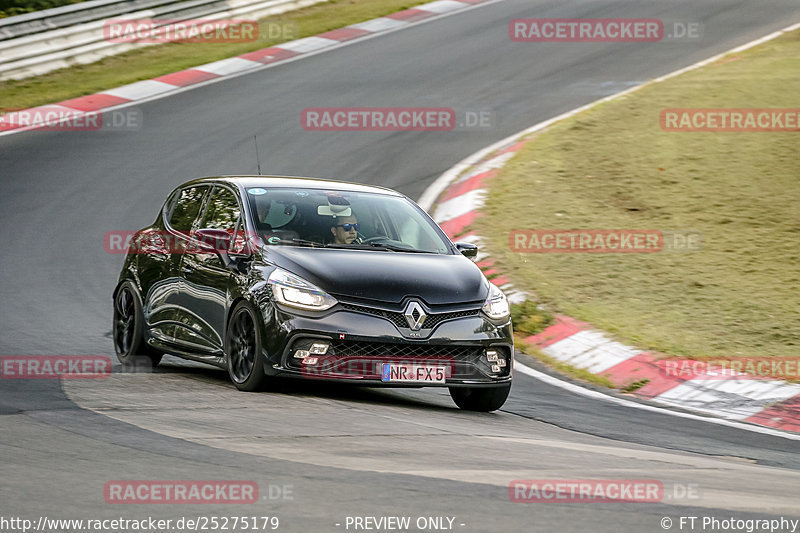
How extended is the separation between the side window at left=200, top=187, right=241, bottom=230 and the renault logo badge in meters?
1.79

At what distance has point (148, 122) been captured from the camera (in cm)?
2095

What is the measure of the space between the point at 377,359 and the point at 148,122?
521 inches

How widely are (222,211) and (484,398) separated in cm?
256

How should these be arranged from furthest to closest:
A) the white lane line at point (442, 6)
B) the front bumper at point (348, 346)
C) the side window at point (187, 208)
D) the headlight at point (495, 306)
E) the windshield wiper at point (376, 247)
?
the white lane line at point (442, 6), the side window at point (187, 208), the windshield wiper at point (376, 247), the headlight at point (495, 306), the front bumper at point (348, 346)

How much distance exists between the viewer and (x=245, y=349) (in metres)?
9.11

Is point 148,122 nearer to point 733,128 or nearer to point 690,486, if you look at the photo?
point 733,128

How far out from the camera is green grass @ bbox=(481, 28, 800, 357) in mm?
12305

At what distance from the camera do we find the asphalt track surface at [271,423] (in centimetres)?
579

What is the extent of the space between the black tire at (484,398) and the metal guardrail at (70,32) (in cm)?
1605

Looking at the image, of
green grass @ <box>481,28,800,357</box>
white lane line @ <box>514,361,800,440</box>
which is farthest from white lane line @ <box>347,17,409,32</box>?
white lane line @ <box>514,361,800,440</box>

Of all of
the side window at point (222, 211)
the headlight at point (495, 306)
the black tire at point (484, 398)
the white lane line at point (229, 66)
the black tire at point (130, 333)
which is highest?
the white lane line at point (229, 66)

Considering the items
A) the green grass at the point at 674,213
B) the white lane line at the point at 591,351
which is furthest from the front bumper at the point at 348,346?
the green grass at the point at 674,213

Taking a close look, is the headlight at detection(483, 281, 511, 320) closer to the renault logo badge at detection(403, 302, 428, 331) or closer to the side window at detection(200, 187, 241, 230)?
the renault logo badge at detection(403, 302, 428, 331)

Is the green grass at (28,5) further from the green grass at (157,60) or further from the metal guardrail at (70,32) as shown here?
the green grass at (157,60)
